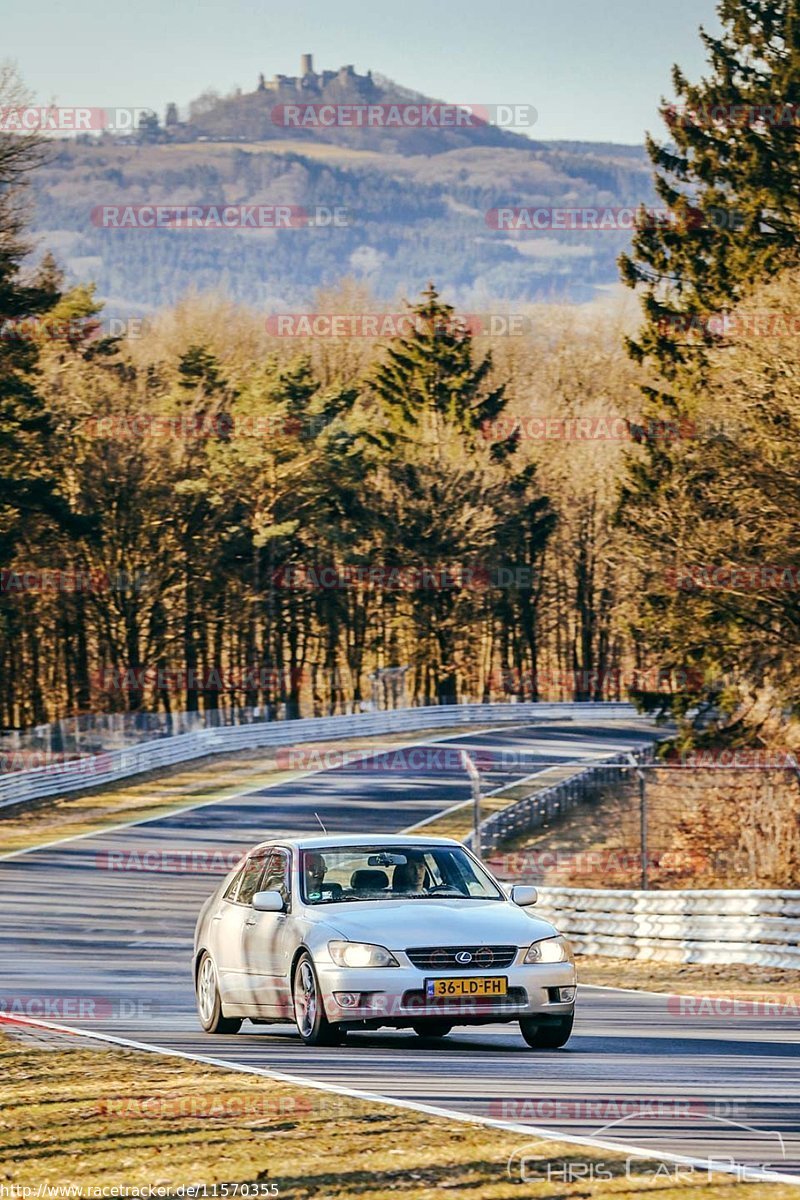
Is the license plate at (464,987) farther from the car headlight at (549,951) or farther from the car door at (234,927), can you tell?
the car door at (234,927)

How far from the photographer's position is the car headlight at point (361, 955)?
39.4 feet

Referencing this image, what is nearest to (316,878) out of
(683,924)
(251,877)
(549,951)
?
(251,877)

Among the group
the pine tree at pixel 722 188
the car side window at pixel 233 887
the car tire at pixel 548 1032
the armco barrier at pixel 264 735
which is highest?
the pine tree at pixel 722 188

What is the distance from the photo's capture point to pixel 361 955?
12094 millimetres

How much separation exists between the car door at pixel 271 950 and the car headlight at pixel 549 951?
1718 mm

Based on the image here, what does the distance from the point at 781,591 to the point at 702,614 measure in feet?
6.02

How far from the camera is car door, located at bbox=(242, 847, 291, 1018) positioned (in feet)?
42.6

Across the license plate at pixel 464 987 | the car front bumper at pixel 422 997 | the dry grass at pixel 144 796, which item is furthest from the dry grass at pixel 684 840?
the license plate at pixel 464 987

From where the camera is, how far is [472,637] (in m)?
81.4

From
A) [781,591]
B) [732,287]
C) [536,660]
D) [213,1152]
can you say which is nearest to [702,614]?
[781,591]

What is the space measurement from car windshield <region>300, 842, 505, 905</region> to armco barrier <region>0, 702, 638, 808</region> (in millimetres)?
35329

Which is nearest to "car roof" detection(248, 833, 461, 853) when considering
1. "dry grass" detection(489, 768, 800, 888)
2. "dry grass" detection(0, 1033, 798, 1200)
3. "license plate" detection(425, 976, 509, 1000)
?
"license plate" detection(425, 976, 509, 1000)

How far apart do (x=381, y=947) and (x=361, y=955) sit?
0.46 feet

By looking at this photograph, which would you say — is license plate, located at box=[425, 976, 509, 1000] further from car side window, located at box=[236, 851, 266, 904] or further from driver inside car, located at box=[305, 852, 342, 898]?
car side window, located at box=[236, 851, 266, 904]
